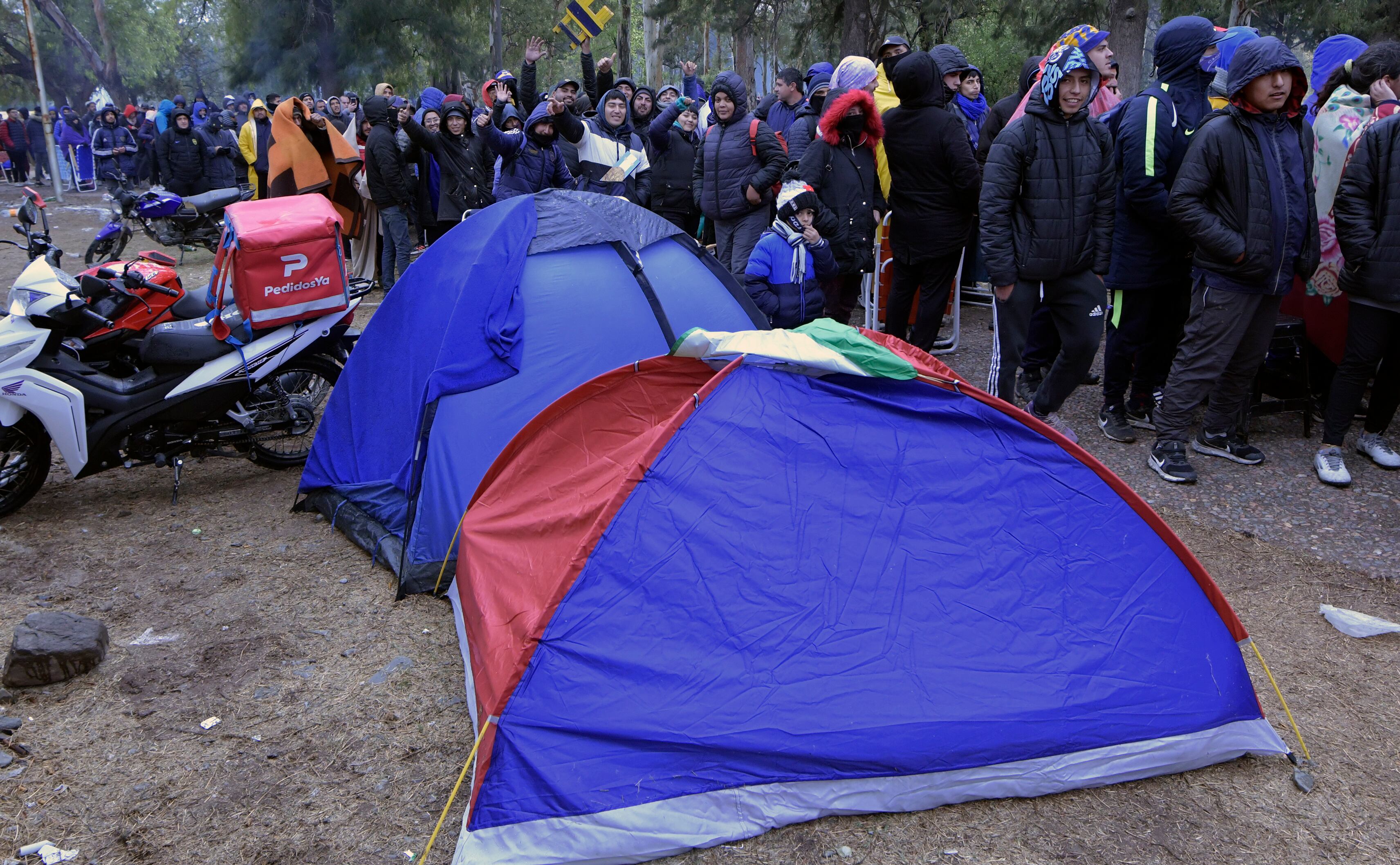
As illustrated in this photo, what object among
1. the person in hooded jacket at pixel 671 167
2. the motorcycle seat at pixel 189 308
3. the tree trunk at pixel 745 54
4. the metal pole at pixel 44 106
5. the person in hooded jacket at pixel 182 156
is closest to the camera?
the motorcycle seat at pixel 189 308

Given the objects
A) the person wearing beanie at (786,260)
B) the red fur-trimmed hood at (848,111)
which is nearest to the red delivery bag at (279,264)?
the person wearing beanie at (786,260)

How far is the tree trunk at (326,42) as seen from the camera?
2364 cm

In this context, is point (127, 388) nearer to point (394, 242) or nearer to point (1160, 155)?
point (394, 242)

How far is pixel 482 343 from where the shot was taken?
4391 millimetres

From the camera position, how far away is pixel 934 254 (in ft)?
20.2

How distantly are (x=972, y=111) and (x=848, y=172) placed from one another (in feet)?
8.19

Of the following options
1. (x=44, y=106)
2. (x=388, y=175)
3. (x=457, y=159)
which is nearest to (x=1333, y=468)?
(x=457, y=159)

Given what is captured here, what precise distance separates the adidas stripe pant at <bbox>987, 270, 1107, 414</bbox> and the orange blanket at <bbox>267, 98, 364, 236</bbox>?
7029 millimetres

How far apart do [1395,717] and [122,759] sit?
13.7 feet

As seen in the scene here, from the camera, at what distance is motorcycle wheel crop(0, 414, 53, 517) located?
189 inches

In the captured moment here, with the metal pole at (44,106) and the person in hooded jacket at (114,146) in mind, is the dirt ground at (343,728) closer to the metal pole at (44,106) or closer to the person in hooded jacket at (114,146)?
the metal pole at (44,106)

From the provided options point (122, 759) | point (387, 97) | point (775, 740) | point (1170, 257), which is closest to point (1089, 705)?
point (775, 740)

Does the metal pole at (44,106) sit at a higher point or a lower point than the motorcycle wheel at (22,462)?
higher

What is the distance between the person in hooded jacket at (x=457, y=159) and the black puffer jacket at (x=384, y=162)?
0.35m
